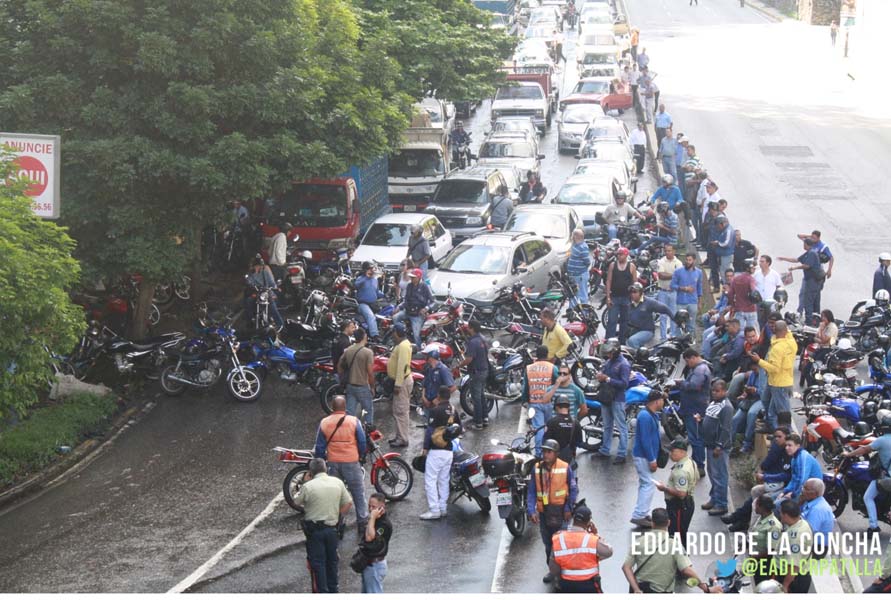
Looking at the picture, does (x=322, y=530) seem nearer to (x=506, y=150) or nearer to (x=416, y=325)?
(x=416, y=325)

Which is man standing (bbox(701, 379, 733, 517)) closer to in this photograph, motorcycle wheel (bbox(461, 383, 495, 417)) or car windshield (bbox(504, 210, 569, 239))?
motorcycle wheel (bbox(461, 383, 495, 417))

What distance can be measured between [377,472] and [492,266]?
8943mm

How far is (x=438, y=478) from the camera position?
14.4 m

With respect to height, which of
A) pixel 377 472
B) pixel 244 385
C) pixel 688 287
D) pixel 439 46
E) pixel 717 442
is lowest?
pixel 244 385

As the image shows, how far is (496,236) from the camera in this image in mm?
24406

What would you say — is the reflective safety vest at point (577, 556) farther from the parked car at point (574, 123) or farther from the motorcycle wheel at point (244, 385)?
the parked car at point (574, 123)

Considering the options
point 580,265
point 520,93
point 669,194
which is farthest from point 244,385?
point 520,93

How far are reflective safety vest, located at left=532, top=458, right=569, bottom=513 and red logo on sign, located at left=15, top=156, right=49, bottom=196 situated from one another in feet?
29.8

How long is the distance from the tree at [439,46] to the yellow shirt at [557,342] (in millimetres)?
14918

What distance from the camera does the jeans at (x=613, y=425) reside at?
16172mm

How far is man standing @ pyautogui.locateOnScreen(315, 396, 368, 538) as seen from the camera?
13.9 metres

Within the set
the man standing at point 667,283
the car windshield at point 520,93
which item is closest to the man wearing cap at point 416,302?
the man standing at point 667,283

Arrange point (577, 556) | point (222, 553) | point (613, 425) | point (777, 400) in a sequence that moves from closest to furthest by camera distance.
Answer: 1. point (577, 556)
2. point (222, 553)
3. point (777, 400)
4. point (613, 425)

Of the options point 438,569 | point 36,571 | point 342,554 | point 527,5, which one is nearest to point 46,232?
point 36,571
